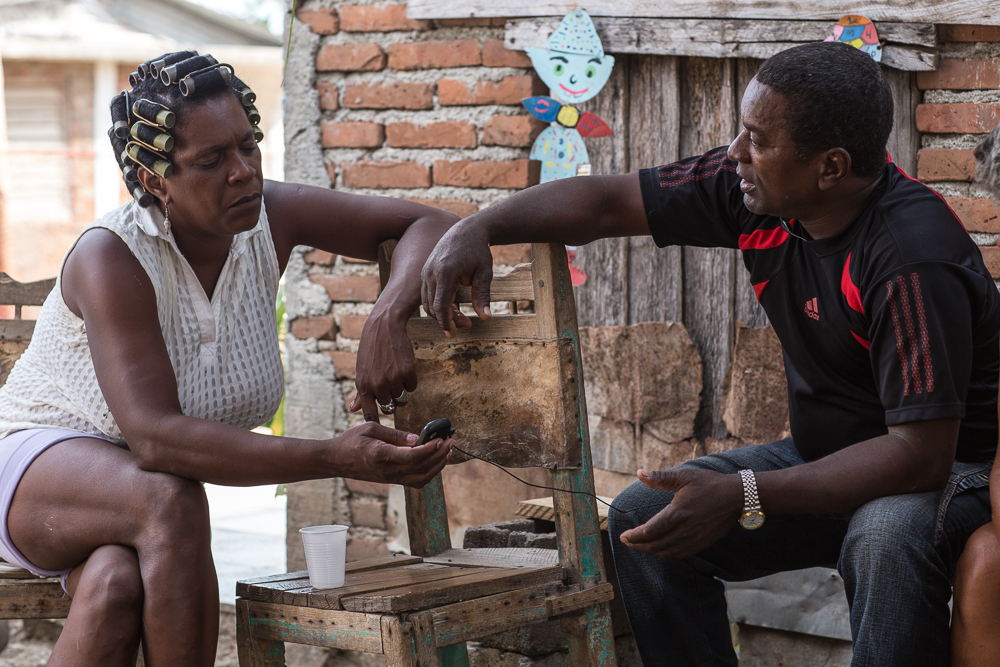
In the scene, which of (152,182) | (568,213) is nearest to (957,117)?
(568,213)

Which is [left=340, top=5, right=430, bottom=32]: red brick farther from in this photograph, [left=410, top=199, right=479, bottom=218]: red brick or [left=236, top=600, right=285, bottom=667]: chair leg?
[left=236, top=600, right=285, bottom=667]: chair leg

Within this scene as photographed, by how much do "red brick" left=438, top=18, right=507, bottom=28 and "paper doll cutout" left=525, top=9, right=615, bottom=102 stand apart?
0.18 metres

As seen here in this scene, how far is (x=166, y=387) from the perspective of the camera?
2102 mm

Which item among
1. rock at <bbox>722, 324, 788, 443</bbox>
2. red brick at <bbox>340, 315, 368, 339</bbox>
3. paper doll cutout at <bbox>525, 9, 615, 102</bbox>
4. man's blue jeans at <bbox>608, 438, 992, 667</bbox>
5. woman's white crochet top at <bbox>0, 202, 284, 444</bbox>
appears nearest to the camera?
man's blue jeans at <bbox>608, 438, 992, 667</bbox>

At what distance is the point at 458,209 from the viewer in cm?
354

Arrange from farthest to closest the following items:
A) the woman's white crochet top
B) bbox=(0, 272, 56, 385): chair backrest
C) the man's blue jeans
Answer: bbox=(0, 272, 56, 385): chair backrest → the woman's white crochet top → the man's blue jeans

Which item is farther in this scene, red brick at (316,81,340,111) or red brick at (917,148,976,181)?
red brick at (316,81,340,111)

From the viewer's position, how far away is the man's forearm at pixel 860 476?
192cm

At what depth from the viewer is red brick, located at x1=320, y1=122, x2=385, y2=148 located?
369cm

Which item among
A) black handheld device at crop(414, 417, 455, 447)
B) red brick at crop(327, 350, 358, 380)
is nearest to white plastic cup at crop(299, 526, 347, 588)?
black handheld device at crop(414, 417, 455, 447)

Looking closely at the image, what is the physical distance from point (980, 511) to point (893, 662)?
1.18 feet

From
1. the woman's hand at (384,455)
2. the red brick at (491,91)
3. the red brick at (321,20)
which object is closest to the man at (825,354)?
the woman's hand at (384,455)

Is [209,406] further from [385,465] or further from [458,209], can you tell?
[458,209]

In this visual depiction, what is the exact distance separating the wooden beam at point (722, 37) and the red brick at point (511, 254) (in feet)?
2.17
